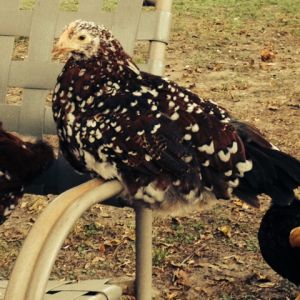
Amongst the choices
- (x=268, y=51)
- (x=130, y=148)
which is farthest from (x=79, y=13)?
(x=268, y=51)

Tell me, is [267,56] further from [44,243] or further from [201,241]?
[44,243]

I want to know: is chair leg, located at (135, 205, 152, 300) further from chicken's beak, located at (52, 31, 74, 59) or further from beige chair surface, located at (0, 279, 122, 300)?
chicken's beak, located at (52, 31, 74, 59)

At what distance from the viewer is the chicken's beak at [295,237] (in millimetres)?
1630

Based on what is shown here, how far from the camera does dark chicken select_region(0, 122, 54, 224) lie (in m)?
1.70

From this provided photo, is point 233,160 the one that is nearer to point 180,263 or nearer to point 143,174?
point 143,174

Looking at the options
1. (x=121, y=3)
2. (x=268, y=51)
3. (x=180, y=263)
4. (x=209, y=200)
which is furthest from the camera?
(x=268, y=51)

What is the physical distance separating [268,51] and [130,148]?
3.88m

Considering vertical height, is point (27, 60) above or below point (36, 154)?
above

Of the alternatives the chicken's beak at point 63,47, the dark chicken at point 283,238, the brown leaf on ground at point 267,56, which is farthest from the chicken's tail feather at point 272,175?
the brown leaf on ground at point 267,56

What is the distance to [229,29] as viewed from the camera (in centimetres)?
604

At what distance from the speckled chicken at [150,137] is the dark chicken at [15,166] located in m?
0.17

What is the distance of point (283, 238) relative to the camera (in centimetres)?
168

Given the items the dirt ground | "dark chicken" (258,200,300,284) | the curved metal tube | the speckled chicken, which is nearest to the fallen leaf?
the dirt ground

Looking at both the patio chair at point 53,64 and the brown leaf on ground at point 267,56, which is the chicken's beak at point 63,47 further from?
the brown leaf on ground at point 267,56
